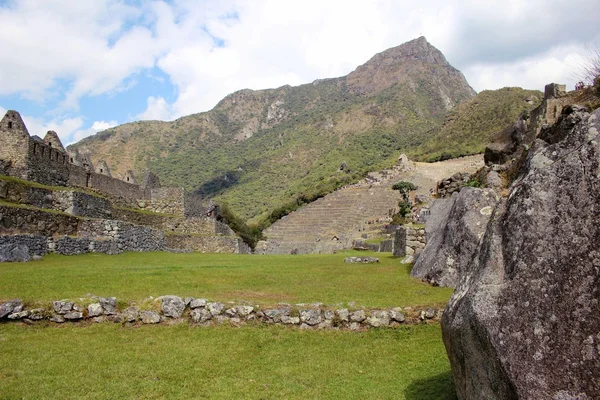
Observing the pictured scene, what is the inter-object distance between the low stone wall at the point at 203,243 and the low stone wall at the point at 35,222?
6.38m

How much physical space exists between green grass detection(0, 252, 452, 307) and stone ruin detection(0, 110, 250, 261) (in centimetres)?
176

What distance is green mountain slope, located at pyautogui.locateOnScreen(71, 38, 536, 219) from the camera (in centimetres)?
8794

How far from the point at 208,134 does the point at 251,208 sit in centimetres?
5079

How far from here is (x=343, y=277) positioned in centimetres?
1316

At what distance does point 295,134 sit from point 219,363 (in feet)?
375

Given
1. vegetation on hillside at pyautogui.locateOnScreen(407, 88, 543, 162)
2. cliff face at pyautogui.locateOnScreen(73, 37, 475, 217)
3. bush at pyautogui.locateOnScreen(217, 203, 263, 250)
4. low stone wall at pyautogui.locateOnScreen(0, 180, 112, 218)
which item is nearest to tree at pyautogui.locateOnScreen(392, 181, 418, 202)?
cliff face at pyautogui.locateOnScreen(73, 37, 475, 217)

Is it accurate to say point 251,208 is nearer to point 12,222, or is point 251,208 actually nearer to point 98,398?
point 12,222

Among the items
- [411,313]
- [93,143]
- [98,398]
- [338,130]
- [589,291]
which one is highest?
[338,130]

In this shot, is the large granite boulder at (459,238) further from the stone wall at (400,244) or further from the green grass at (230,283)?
the stone wall at (400,244)

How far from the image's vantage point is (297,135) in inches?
4695

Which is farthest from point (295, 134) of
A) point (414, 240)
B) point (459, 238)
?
point (459, 238)

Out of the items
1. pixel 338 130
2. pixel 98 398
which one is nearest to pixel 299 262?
pixel 98 398

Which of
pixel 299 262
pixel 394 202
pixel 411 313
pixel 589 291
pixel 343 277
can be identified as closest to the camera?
pixel 589 291

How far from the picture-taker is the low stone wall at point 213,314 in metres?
9.02
